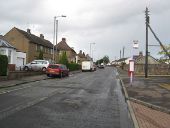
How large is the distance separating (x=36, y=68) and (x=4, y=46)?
6247 millimetres

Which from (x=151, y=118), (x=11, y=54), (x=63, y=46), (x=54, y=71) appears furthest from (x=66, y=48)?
(x=151, y=118)

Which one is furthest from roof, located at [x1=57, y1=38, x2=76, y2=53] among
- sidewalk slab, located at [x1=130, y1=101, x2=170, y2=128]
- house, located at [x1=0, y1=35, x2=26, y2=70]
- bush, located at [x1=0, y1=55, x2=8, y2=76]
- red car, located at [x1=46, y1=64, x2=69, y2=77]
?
sidewalk slab, located at [x1=130, y1=101, x2=170, y2=128]

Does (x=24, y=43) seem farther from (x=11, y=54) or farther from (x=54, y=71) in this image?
(x=54, y=71)

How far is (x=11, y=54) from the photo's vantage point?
6088 centimetres

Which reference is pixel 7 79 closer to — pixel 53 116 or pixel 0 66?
pixel 0 66

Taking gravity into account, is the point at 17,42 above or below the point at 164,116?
above

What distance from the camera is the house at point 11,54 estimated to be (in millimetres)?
58578

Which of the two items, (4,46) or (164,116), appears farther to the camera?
(4,46)

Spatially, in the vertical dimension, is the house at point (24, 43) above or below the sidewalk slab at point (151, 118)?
above

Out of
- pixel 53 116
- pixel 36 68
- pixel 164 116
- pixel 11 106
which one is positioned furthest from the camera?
pixel 36 68

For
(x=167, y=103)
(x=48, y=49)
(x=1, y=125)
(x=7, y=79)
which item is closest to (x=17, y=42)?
(x=48, y=49)

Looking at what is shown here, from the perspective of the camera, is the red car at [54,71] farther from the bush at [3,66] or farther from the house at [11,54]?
the house at [11,54]

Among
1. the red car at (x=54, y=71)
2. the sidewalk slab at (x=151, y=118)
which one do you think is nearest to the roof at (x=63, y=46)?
the red car at (x=54, y=71)

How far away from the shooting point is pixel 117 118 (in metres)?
12.9
